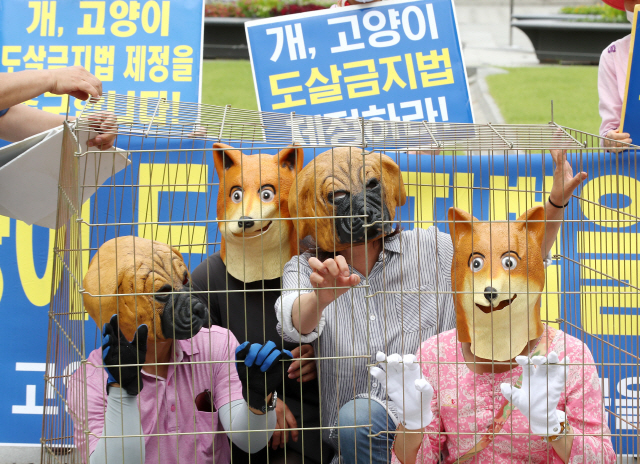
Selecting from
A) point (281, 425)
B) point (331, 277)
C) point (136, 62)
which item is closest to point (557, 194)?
point (331, 277)

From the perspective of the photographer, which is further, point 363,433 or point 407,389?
point 363,433

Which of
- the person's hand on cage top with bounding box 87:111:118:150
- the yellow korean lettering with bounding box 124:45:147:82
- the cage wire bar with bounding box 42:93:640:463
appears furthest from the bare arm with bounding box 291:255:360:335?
the yellow korean lettering with bounding box 124:45:147:82

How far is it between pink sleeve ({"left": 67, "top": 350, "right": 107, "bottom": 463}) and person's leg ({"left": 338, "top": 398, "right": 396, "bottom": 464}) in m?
0.75

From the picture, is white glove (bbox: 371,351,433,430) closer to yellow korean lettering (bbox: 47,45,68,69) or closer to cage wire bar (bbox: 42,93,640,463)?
cage wire bar (bbox: 42,93,640,463)

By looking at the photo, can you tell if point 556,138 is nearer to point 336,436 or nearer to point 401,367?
point 401,367

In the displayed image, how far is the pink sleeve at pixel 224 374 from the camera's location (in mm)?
2361

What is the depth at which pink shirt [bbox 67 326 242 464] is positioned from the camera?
89.5 inches

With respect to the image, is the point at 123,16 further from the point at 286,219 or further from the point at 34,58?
the point at 286,219

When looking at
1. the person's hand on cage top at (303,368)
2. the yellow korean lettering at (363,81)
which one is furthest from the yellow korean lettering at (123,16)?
the person's hand on cage top at (303,368)

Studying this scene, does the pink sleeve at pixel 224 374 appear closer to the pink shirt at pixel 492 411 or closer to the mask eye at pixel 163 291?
the mask eye at pixel 163 291

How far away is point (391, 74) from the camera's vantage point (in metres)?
Result: 3.84

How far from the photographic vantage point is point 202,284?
8.84 ft

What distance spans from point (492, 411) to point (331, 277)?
0.65 m

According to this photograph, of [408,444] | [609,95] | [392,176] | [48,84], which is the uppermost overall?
[609,95]
